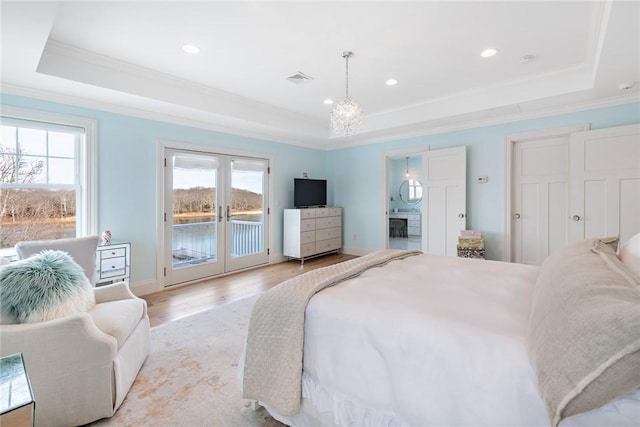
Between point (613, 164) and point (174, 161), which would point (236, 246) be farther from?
point (613, 164)

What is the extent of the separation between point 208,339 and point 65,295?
1236 mm

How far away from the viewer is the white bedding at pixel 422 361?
3.43 ft

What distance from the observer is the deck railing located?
4.38m

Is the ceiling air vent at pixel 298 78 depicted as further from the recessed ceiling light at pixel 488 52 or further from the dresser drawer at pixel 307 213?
the dresser drawer at pixel 307 213

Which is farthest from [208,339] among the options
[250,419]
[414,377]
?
[414,377]

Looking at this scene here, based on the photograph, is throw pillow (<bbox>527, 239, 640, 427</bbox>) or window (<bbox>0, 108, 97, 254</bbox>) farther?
window (<bbox>0, 108, 97, 254</bbox>)

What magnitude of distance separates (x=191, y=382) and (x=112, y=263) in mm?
1974

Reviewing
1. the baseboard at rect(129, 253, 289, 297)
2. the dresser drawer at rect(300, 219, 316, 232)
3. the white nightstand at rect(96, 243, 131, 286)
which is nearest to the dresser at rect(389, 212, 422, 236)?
the dresser drawer at rect(300, 219, 316, 232)

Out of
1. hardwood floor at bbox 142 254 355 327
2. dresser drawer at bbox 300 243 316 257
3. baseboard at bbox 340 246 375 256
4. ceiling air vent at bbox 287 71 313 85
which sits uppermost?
ceiling air vent at bbox 287 71 313 85

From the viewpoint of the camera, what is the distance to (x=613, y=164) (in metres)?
3.57

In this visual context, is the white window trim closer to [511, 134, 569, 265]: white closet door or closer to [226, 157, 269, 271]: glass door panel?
[226, 157, 269, 271]: glass door panel

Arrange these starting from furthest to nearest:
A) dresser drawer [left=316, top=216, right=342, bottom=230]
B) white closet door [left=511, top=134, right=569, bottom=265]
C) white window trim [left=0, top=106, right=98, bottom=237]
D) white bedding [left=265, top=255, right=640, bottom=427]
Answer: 1. dresser drawer [left=316, top=216, right=342, bottom=230]
2. white closet door [left=511, top=134, right=569, bottom=265]
3. white window trim [left=0, top=106, right=98, bottom=237]
4. white bedding [left=265, top=255, right=640, bottom=427]

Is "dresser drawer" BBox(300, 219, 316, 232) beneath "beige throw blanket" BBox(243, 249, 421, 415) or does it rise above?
above

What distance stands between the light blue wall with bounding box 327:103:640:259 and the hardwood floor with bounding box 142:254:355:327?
1.54m
